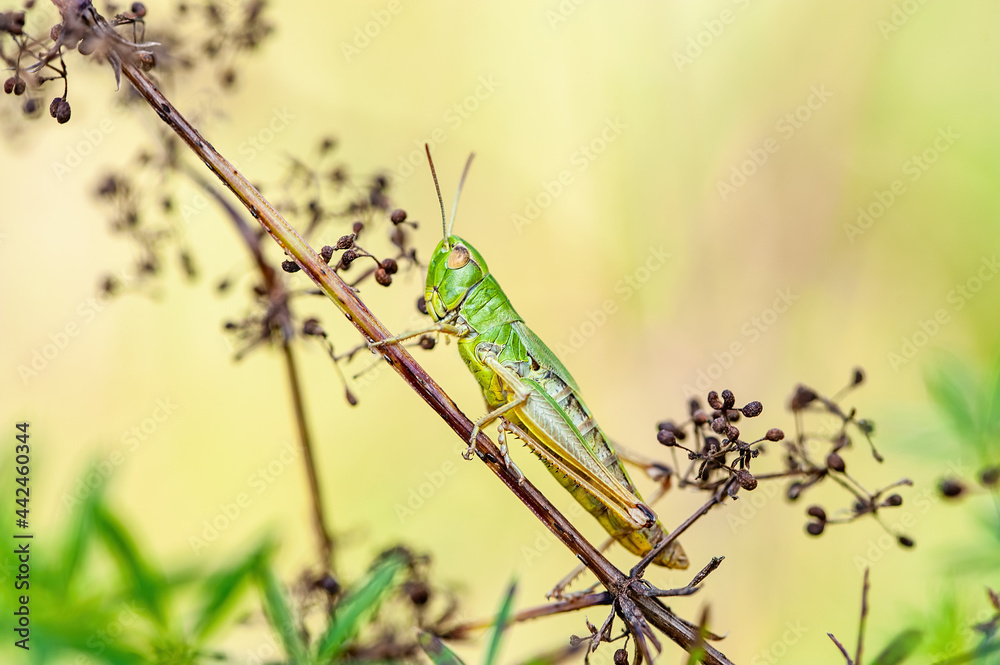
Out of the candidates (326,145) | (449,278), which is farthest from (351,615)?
(449,278)

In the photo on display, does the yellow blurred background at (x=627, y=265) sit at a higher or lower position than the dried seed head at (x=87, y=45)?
higher

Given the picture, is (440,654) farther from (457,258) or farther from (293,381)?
(457,258)

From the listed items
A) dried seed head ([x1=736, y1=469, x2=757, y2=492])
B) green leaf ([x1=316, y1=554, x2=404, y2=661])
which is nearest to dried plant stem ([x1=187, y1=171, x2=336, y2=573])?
green leaf ([x1=316, y1=554, x2=404, y2=661])

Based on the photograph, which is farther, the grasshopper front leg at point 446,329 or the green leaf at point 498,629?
the grasshopper front leg at point 446,329

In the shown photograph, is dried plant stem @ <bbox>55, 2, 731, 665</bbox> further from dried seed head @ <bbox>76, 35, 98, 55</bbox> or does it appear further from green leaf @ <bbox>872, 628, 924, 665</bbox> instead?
green leaf @ <bbox>872, 628, 924, 665</bbox>

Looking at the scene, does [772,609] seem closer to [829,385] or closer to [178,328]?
[829,385]

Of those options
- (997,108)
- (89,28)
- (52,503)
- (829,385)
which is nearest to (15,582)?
(89,28)

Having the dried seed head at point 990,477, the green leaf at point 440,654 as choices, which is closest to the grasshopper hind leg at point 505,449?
the green leaf at point 440,654

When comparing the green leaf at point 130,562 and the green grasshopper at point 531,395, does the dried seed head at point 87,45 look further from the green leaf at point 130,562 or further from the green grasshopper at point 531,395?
the green grasshopper at point 531,395
